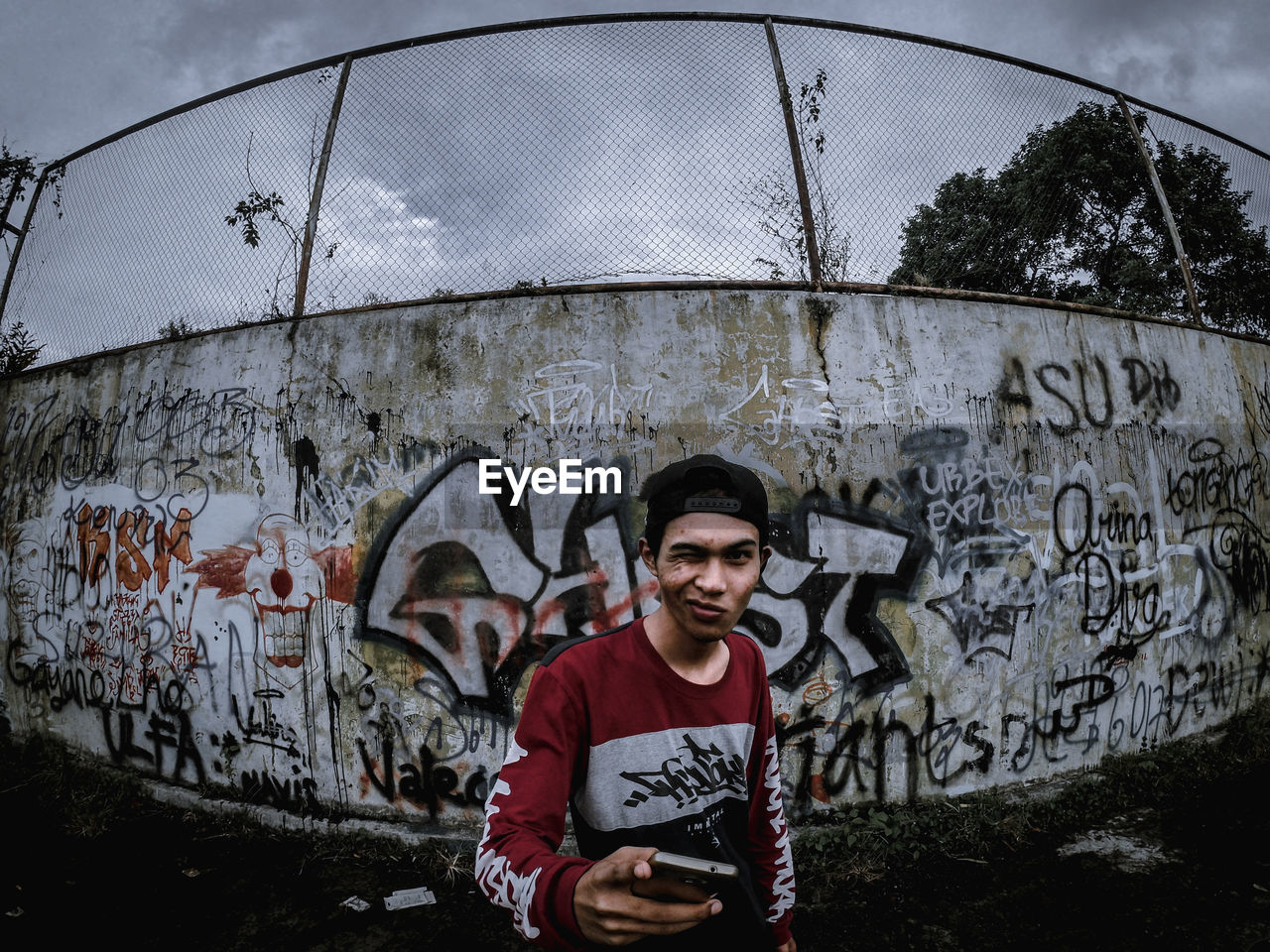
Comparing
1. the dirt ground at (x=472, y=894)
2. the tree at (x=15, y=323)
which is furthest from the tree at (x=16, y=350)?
the dirt ground at (x=472, y=894)

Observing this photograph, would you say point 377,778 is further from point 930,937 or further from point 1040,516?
point 1040,516

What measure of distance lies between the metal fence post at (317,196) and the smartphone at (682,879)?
423 centimetres

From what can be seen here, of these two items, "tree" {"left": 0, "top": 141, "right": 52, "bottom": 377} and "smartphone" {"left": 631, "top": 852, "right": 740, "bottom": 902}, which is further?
"tree" {"left": 0, "top": 141, "right": 52, "bottom": 377}

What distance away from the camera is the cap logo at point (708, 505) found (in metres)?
1.35

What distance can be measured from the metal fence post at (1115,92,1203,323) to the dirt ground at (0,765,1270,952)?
3611mm

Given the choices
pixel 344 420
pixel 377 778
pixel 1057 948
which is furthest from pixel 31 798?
pixel 1057 948

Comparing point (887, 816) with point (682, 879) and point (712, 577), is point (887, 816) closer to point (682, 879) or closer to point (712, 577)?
point (712, 577)

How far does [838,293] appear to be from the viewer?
3877 mm

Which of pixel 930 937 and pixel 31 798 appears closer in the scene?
pixel 930 937

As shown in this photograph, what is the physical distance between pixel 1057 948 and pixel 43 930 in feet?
16.0

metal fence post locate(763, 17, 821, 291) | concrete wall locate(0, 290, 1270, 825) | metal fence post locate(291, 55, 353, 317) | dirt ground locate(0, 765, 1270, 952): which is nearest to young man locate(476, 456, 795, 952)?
dirt ground locate(0, 765, 1270, 952)

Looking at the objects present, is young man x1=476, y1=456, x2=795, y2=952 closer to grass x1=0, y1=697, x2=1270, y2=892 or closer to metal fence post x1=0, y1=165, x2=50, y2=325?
grass x1=0, y1=697, x2=1270, y2=892

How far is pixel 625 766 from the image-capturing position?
131 cm

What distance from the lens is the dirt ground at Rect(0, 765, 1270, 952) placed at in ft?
9.38
